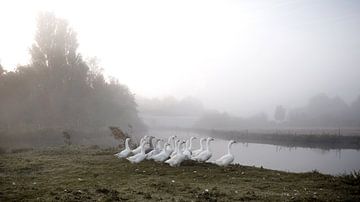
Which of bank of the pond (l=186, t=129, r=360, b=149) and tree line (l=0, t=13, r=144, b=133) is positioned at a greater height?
tree line (l=0, t=13, r=144, b=133)

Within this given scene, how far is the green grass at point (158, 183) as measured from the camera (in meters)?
13.3

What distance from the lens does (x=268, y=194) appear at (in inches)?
547

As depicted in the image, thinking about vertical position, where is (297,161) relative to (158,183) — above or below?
below

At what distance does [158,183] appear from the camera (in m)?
15.6

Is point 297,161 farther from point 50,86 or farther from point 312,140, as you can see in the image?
point 50,86

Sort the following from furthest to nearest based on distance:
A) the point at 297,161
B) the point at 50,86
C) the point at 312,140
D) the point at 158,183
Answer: the point at 312,140 → the point at 50,86 → the point at 297,161 → the point at 158,183

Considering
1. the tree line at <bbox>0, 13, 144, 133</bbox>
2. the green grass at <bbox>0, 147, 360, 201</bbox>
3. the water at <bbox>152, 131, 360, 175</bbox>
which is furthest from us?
the tree line at <bbox>0, 13, 144, 133</bbox>

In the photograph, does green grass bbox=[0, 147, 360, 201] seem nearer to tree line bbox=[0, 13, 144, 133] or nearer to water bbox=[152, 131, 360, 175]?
water bbox=[152, 131, 360, 175]

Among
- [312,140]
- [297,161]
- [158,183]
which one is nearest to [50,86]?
[297,161]

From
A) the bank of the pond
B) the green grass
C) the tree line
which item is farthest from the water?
the tree line

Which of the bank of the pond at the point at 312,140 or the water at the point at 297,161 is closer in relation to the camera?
the water at the point at 297,161

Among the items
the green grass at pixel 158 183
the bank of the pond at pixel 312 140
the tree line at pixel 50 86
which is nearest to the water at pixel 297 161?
the bank of the pond at pixel 312 140

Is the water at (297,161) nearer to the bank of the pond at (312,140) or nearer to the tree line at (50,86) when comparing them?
the bank of the pond at (312,140)

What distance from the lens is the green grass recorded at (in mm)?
13305
